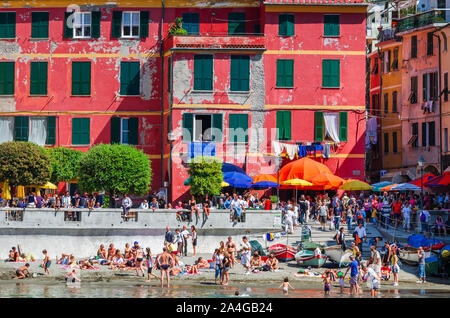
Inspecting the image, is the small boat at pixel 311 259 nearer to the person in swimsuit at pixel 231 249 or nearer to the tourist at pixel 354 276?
the person in swimsuit at pixel 231 249

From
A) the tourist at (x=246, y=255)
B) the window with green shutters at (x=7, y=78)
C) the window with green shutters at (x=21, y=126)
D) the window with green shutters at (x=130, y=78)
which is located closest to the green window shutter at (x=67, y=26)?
the window with green shutters at (x=130, y=78)

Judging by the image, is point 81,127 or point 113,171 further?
A: point 81,127

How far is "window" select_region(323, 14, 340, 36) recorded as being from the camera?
193ft

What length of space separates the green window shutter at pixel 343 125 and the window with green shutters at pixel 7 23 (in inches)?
844

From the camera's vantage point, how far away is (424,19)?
65.5 m

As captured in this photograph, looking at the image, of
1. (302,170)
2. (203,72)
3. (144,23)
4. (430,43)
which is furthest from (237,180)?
(430,43)

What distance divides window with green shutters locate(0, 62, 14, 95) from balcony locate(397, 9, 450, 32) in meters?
27.5

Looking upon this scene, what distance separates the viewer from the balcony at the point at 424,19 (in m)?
63.8

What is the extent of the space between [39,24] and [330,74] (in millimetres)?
18755

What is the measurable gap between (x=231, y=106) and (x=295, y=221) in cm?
937

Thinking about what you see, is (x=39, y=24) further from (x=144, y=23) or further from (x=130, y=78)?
(x=130, y=78)

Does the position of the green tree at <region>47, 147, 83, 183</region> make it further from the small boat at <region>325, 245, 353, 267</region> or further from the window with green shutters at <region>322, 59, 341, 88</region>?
the small boat at <region>325, 245, 353, 267</region>
